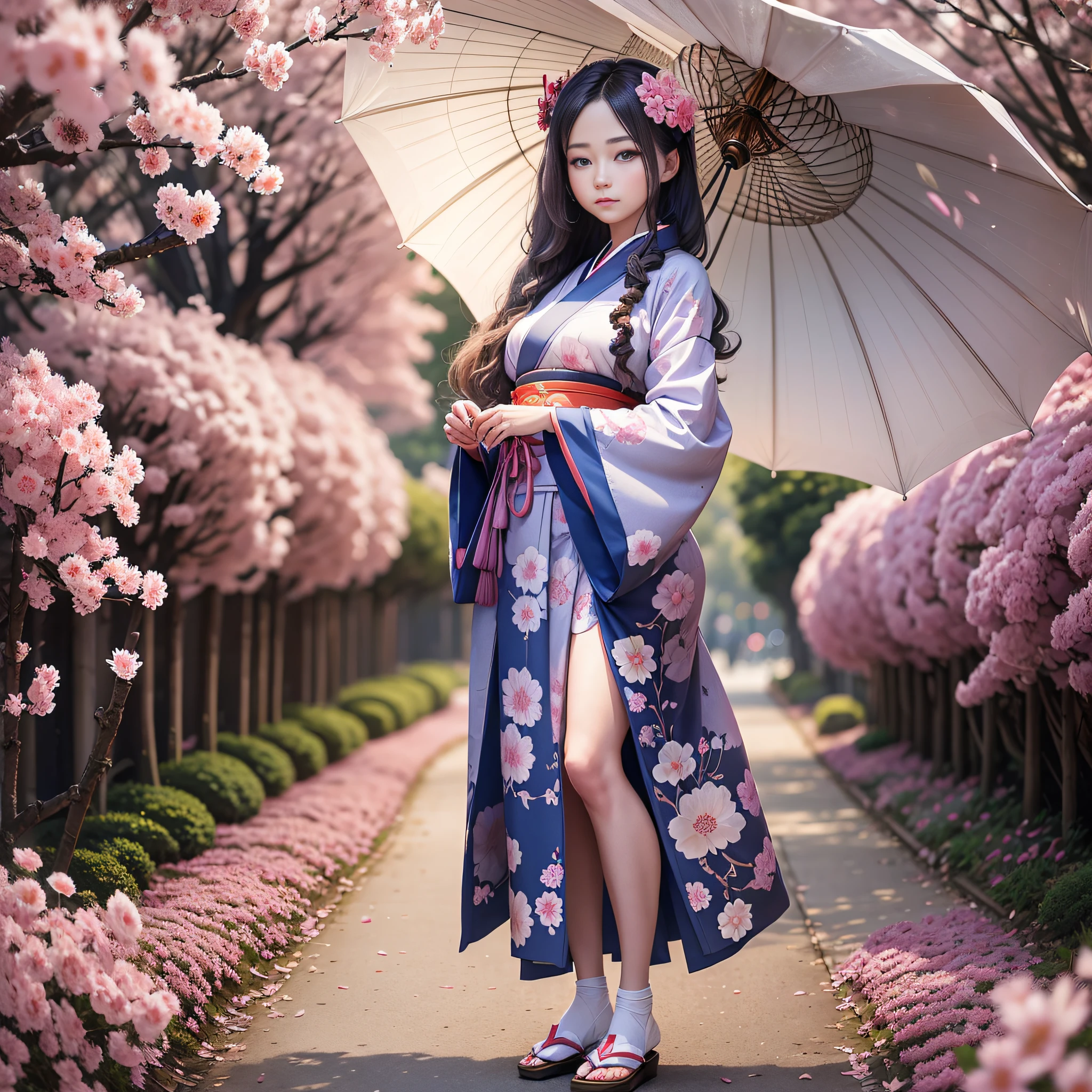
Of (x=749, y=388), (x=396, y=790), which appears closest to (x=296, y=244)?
(x=396, y=790)

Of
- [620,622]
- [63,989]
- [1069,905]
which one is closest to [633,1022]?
[620,622]

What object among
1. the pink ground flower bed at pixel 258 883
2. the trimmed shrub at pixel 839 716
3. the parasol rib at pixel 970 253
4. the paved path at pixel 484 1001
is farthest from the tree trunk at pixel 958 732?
the trimmed shrub at pixel 839 716

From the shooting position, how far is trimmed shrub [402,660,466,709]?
16562 millimetres

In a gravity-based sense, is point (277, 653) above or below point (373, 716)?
above

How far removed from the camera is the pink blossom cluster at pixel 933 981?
104 inches

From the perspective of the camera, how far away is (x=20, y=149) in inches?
99.1

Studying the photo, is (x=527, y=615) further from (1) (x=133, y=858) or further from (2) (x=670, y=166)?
(1) (x=133, y=858)

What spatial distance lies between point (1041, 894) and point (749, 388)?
77.3 inches

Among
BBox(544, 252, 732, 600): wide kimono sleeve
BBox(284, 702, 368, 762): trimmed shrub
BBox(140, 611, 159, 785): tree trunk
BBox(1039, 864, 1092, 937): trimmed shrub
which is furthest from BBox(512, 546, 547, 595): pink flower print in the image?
BBox(284, 702, 368, 762): trimmed shrub

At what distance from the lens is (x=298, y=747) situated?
8.01m

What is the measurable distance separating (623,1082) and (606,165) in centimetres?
214

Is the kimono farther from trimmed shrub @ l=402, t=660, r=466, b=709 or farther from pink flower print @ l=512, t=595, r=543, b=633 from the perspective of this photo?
trimmed shrub @ l=402, t=660, r=466, b=709

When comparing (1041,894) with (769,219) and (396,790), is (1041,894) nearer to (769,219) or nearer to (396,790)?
(769,219)

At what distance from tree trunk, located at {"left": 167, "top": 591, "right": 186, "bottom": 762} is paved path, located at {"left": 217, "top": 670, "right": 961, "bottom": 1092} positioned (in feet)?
4.45
